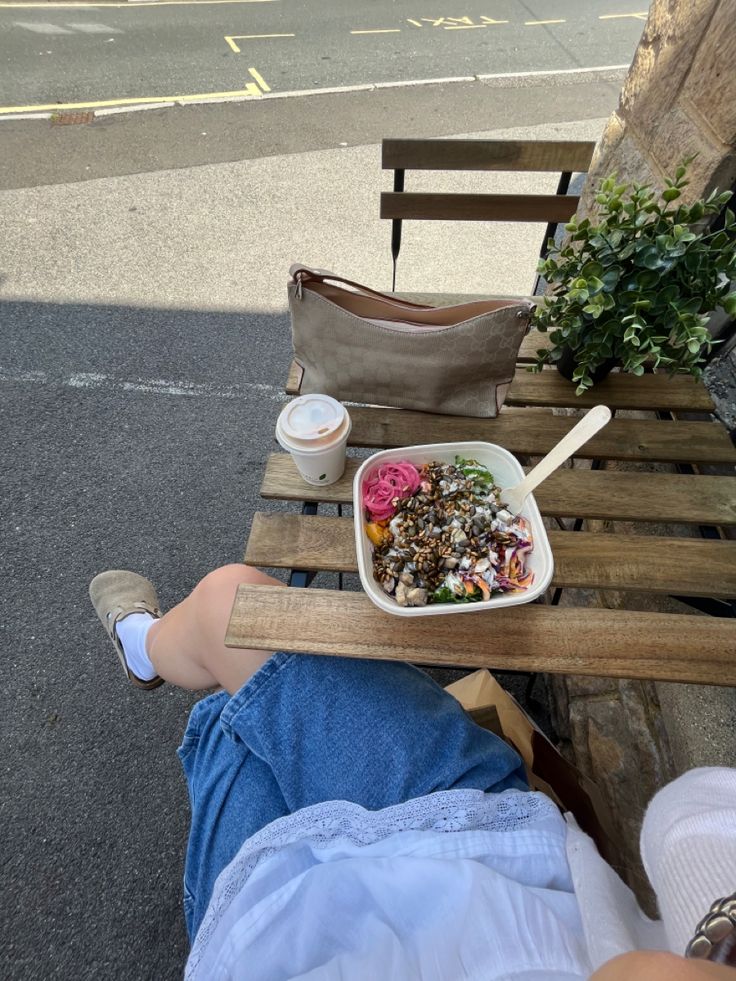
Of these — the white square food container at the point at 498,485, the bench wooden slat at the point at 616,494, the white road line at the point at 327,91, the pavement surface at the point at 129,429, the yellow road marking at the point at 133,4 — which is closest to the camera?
the white square food container at the point at 498,485

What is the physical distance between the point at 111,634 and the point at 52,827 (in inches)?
19.7

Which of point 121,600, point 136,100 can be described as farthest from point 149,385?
point 136,100

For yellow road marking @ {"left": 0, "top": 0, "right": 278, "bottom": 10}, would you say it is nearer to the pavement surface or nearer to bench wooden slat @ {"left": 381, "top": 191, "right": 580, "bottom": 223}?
the pavement surface

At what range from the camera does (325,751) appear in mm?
875

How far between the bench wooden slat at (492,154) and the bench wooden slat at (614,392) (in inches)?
32.2

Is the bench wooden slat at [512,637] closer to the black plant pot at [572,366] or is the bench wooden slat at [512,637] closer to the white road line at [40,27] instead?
the black plant pot at [572,366]

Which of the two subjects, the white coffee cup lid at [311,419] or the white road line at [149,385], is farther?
the white road line at [149,385]

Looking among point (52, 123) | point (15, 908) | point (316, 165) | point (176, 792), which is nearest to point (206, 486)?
point (176, 792)

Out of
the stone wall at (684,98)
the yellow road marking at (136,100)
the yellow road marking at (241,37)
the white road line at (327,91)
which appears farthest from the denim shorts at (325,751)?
the yellow road marking at (241,37)

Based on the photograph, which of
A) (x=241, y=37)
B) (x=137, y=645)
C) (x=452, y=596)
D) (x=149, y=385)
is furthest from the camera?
(x=241, y=37)

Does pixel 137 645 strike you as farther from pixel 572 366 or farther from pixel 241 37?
→ pixel 241 37

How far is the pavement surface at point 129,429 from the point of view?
139cm

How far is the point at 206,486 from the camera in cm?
211

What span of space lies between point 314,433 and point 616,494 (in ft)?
1.99
